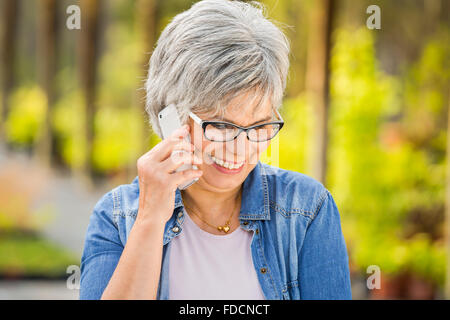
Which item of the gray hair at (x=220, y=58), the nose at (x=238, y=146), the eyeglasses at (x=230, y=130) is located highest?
the gray hair at (x=220, y=58)

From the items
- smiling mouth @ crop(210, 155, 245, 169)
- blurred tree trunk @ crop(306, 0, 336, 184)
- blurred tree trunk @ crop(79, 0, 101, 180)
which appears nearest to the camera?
smiling mouth @ crop(210, 155, 245, 169)

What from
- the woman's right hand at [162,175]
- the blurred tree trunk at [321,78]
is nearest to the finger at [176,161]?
the woman's right hand at [162,175]

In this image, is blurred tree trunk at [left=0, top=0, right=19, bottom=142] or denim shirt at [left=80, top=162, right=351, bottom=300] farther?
blurred tree trunk at [left=0, top=0, right=19, bottom=142]

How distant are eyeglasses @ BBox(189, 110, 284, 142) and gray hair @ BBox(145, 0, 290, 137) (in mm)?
36

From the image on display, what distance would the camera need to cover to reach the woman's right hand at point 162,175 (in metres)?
1.39

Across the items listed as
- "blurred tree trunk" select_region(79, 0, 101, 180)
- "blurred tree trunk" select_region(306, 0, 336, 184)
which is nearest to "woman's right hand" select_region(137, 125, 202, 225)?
"blurred tree trunk" select_region(306, 0, 336, 184)

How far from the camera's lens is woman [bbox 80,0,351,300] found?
1.40m

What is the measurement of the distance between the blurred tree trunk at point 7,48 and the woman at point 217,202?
7.02 m

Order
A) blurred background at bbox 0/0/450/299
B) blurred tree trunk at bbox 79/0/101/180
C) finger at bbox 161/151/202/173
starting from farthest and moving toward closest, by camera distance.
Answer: blurred tree trunk at bbox 79/0/101/180 → blurred background at bbox 0/0/450/299 → finger at bbox 161/151/202/173

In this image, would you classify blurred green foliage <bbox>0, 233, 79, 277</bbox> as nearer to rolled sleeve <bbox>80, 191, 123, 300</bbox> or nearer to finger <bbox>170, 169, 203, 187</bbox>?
rolled sleeve <bbox>80, 191, 123, 300</bbox>

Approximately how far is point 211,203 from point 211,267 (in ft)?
0.66

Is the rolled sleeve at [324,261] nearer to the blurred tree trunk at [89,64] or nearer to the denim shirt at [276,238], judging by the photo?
the denim shirt at [276,238]

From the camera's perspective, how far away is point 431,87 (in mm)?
6020

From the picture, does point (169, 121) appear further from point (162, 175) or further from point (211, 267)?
point (211, 267)
